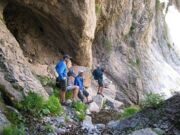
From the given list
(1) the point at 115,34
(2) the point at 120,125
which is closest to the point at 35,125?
(2) the point at 120,125

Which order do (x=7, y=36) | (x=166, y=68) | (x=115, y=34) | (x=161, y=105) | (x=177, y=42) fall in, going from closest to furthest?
(x=161, y=105), (x=7, y=36), (x=115, y=34), (x=166, y=68), (x=177, y=42)

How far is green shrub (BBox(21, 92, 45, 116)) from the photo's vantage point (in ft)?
38.6

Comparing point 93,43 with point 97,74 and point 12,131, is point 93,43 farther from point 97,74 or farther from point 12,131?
point 12,131

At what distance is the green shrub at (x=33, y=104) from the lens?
11.8m

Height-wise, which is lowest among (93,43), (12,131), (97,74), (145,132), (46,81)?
(145,132)

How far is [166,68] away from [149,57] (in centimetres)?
327

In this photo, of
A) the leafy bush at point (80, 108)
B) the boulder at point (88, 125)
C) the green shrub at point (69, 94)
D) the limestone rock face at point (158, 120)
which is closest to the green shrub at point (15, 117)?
the boulder at point (88, 125)

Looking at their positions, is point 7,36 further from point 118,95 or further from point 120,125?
point 118,95

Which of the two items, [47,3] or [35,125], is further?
[47,3]

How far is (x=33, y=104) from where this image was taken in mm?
12039

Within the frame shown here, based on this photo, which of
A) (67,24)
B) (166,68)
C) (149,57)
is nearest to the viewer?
(67,24)

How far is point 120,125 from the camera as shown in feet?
32.9

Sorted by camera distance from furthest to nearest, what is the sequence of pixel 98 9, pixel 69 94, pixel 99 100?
pixel 98 9, pixel 99 100, pixel 69 94

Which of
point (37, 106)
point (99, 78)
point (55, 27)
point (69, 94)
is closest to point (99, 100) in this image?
point (99, 78)
